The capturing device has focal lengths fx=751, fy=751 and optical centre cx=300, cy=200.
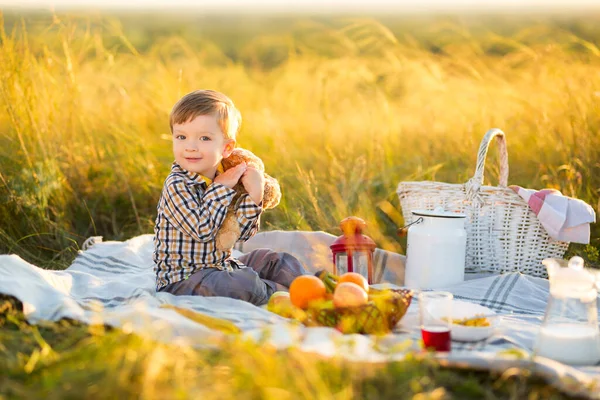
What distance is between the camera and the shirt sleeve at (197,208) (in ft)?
11.2

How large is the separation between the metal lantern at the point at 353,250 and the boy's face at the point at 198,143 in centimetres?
76

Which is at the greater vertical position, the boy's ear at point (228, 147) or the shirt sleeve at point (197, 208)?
the boy's ear at point (228, 147)

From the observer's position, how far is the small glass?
104 inches

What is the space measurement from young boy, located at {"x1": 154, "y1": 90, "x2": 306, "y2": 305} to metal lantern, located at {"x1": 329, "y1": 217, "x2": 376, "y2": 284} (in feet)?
1.40

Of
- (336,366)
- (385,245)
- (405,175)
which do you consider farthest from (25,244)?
(336,366)

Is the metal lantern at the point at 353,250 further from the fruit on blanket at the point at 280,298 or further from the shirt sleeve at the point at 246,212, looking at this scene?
the fruit on blanket at the point at 280,298

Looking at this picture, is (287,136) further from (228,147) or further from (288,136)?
(228,147)

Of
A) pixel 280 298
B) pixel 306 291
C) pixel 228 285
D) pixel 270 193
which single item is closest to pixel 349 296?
pixel 306 291

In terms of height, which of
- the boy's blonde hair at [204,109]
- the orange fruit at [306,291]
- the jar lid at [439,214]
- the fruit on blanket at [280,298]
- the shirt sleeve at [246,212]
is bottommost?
the fruit on blanket at [280,298]

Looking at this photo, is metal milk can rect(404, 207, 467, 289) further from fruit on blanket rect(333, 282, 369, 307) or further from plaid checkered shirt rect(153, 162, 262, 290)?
fruit on blanket rect(333, 282, 369, 307)

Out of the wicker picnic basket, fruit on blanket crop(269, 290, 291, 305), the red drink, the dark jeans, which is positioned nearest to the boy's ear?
the dark jeans

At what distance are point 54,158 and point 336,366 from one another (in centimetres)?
327

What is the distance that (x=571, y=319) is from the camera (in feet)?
8.94

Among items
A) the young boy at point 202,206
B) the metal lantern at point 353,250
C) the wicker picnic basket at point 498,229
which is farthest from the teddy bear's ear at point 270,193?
the wicker picnic basket at point 498,229
